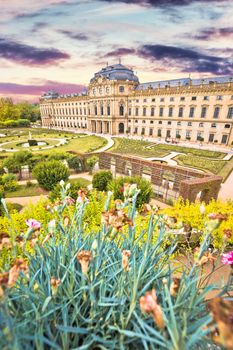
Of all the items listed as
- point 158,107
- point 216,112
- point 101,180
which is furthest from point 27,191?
point 158,107

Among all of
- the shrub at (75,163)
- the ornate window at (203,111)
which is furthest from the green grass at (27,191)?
the ornate window at (203,111)

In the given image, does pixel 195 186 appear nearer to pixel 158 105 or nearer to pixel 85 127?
pixel 158 105

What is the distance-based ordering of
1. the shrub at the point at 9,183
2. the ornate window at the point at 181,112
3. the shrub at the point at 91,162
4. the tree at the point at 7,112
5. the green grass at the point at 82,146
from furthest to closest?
the tree at the point at 7,112 → the ornate window at the point at 181,112 → the green grass at the point at 82,146 → the shrub at the point at 91,162 → the shrub at the point at 9,183

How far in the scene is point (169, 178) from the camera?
51.5 ft

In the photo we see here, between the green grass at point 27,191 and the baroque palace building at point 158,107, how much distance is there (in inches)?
1390

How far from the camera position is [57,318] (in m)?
2.14

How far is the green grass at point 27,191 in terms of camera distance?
15422 millimetres

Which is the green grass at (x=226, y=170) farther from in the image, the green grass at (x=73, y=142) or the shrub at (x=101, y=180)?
the green grass at (x=73, y=142)

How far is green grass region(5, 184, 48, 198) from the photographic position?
50.6 ft

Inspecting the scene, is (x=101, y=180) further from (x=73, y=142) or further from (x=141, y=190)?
(x=73, y=142)

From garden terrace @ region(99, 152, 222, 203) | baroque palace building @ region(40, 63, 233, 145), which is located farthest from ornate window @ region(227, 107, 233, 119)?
garden terrace @ region(99, 152, 222, 203)

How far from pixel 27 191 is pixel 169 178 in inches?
475

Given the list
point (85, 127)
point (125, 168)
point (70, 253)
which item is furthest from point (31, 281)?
point (85, 127)

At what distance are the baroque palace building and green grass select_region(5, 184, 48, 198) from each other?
1390 inches
